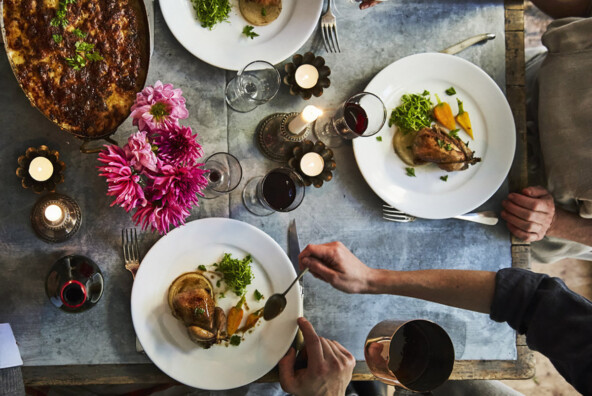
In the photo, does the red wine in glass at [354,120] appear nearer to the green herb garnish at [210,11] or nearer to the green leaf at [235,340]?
the green herb garnish at [210,11]

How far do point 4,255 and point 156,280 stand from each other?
60 centimetres

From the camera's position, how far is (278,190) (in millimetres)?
1760

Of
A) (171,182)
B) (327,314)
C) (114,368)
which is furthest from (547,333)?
(114,368)

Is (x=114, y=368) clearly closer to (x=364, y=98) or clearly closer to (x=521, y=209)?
(x=364, y=98)

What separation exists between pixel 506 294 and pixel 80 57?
182cm

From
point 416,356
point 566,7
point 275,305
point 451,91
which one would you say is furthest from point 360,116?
point 566,7

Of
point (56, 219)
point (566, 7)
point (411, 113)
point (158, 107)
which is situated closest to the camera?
point (158, 107)

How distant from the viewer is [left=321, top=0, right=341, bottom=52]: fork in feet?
6.21

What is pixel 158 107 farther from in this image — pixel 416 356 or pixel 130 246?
pixel 416 356

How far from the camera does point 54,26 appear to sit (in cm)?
160

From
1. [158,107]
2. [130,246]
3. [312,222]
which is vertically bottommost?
[312,222]

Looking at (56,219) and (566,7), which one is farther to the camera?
(566,7)

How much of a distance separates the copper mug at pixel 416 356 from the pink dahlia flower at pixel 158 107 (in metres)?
1.04

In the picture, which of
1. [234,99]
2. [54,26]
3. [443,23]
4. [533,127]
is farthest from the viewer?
[533,127]
